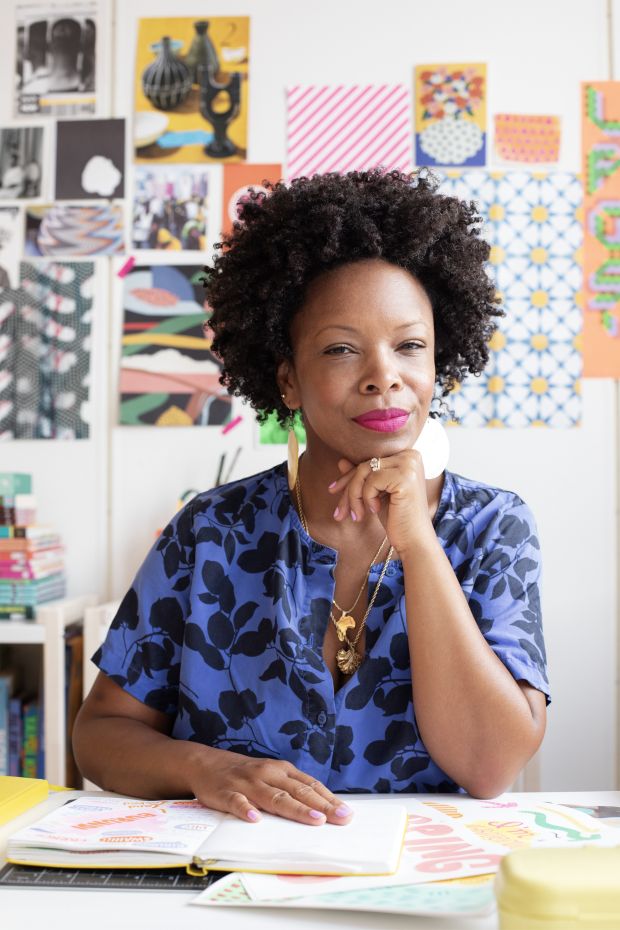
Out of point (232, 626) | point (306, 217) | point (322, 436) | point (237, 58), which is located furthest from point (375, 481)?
point (237, 58)

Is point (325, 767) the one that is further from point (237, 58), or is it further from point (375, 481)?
point (237, 58)

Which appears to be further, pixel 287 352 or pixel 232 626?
pixel 287 352

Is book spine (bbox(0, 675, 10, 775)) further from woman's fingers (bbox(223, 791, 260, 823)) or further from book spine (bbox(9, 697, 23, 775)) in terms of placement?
woman's fingers (bbox(223, 791, 260, 823))

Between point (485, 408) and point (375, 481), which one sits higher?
point (485, 408)

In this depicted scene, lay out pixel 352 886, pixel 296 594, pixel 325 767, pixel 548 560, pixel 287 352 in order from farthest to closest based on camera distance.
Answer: pixel 548 560 < pixel 287 352 < pixel 296 594 < pixel 325 767 < pixel 352 886

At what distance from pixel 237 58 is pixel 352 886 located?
7.52ft

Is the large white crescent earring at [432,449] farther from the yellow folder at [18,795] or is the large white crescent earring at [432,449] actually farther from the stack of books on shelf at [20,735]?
the stack of books on shelf at [20,735]

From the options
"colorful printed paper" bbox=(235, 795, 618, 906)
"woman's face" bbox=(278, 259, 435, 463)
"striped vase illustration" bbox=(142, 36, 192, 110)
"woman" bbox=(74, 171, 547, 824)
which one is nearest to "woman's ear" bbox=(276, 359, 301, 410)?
"woman" bbox=(74, 171, 547, 824)

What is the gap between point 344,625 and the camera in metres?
1.18

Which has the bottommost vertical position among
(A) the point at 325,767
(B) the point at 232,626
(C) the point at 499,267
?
(A) the point at 325,767

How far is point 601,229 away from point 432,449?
57.3 inches

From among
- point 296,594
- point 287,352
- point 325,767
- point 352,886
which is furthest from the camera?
point 287,352

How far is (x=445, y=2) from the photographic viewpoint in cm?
246

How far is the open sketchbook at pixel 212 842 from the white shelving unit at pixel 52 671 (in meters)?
1.30
